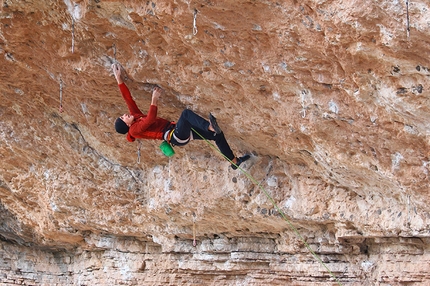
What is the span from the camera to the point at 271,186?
7.49m

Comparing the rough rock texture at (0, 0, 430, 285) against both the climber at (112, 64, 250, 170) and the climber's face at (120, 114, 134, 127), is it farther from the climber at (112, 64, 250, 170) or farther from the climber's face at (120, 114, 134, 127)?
the climber's face at (120, 114, 134, 127)

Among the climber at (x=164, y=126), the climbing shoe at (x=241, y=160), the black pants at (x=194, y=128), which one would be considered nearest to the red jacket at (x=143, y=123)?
the climber at (x=164, y=126)

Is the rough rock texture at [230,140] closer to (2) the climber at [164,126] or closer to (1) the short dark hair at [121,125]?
(2) the climber at [164,126]

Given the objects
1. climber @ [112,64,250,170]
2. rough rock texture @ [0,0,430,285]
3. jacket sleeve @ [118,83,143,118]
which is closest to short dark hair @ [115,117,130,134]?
climber @ [112,64,250,170]

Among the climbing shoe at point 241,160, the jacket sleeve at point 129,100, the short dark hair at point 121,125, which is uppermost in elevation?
the jacket sleeve at point 129,100

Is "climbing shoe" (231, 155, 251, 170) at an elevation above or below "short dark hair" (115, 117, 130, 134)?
below

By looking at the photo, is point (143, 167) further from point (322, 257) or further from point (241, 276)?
point (322, 257)

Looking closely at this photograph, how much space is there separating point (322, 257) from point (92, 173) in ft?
10.5

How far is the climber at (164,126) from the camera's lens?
6.61m

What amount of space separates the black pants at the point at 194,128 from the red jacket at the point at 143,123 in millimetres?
199

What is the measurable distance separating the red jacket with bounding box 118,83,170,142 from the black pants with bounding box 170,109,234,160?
0.65ft

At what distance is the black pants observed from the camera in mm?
6613

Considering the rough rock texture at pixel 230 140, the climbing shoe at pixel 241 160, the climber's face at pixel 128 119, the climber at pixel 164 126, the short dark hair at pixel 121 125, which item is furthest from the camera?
the climbing shoe at pixel 241 160

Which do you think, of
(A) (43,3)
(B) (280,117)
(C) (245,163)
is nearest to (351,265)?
(C) (245,163)
